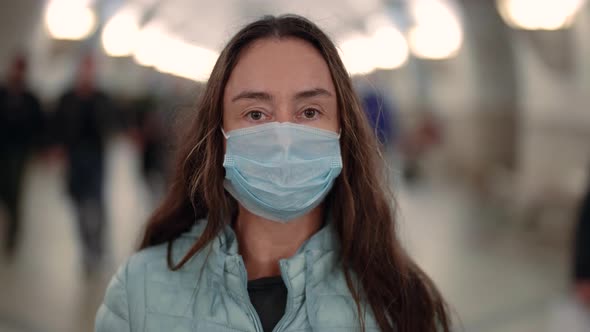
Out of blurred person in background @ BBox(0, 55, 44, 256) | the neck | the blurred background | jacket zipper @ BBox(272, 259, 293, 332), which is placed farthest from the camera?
blurred person in background @ BBox(0, 55, 44, 256)

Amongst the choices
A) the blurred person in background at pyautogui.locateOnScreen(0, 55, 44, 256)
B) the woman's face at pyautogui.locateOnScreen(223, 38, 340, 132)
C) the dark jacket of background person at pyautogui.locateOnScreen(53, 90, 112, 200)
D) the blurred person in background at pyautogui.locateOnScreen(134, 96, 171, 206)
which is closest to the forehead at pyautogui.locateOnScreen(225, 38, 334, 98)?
the woman's face at pyautogui.locateOnScreen(223, 38, 340, 132)

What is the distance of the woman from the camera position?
111 cm

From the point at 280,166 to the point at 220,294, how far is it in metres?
0.25

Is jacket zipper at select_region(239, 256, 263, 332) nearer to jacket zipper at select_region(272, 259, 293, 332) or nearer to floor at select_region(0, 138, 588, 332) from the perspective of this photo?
jacket zipper at select_region(272, 259, 293, 332)

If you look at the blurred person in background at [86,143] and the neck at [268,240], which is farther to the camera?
the blurred person in background at [86,143]

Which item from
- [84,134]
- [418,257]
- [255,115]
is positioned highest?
[255,115]

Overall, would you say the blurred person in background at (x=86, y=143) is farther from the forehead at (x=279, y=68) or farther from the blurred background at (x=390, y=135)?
the forehead at (x=279, y=68)

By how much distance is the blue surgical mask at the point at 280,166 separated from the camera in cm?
115

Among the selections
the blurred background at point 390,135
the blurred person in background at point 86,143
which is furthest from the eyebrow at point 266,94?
the blurred person in background at point 86,143

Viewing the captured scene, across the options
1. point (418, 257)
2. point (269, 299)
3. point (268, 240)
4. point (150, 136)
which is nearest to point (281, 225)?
point (268, 240)

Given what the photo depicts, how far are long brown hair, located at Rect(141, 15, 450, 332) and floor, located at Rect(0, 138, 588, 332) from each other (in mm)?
1215

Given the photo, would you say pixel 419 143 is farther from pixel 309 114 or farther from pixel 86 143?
pixel 309 114

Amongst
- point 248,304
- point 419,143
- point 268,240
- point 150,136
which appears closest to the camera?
point 248,304

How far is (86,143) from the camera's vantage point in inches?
98.7
